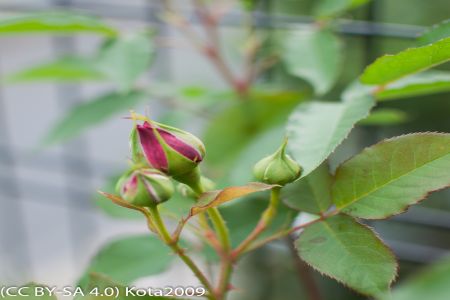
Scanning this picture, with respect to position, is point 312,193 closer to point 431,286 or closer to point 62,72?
point 431,286

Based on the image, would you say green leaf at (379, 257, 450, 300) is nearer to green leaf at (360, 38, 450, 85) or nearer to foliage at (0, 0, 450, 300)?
foliage at (0, 0, 450, 300)

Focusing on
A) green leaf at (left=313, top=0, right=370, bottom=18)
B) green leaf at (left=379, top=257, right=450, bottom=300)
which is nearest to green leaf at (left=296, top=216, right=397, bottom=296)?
green leaf at (left=379, top=257, right=450, bottom=300)

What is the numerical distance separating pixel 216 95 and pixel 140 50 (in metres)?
Answer: 0.09

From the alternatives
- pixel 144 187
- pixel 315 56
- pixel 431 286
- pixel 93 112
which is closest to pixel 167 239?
pixel 144 187

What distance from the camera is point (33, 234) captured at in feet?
6.89

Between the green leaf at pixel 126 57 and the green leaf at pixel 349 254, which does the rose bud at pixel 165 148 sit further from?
the green leaf at pixel 126 57

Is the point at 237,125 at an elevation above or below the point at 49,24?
below

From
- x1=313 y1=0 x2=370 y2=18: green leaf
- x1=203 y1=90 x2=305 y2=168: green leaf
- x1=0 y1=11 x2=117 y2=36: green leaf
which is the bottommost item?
x1=203 y1=90 x2=305 y2=168: green leaf

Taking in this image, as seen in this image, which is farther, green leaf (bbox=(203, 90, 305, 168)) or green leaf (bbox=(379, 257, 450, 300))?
green leaf (bbox=(203, 90, 305, 168))

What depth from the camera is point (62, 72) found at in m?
0.67

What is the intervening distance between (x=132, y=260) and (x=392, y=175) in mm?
252

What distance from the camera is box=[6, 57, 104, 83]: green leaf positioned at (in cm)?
66

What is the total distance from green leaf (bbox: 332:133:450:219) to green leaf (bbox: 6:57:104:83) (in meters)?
0.40

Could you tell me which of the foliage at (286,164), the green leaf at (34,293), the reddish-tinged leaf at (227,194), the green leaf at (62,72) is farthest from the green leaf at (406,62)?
the green leaf at (62,72)
